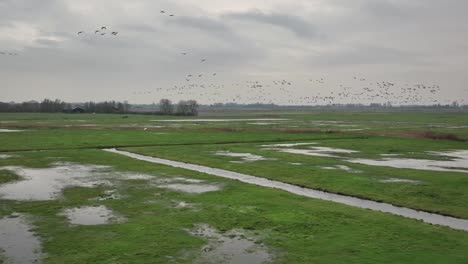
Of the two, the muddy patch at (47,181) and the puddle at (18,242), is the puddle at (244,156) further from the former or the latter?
the puddle at (18,242)

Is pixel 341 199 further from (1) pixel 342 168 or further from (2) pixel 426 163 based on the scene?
(2) pixel 426 163

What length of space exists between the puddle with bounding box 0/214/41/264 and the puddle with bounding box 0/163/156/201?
5.45m

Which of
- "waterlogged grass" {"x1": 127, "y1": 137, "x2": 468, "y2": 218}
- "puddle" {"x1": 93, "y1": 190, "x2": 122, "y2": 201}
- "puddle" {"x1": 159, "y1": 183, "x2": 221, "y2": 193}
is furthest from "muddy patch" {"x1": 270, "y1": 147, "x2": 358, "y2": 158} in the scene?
"puddle" {"x1": 93, "y1": 190, "x2": 122, "y2": 201}

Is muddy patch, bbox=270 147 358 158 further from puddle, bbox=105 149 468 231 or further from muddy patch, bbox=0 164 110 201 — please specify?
muddy patch, bbox=0 164 110 201

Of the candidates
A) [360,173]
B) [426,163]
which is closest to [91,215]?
[360,173]

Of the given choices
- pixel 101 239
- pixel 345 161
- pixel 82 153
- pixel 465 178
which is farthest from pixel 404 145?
pixel 101 239

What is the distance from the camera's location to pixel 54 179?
33062mm

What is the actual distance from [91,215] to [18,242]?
4.89m

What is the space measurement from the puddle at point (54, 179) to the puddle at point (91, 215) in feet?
12.6

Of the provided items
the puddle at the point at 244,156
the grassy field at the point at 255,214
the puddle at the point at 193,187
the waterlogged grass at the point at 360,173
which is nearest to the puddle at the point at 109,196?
the grassy field at the point at 255,214

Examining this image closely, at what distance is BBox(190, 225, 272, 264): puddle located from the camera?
15836mm

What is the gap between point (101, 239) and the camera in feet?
58.9

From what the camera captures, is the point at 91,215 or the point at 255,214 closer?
the point at 91,215

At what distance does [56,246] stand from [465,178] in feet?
92.2
